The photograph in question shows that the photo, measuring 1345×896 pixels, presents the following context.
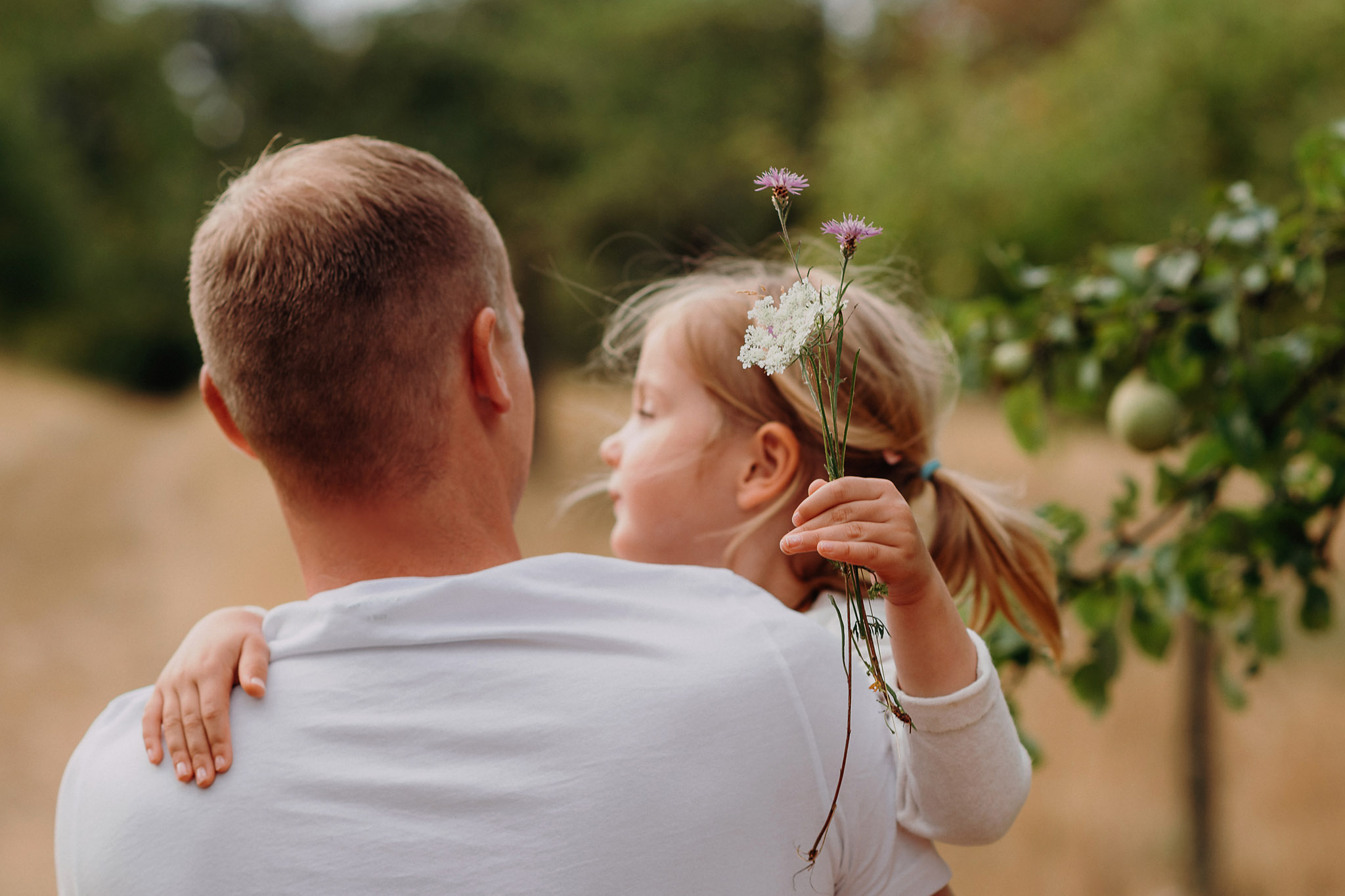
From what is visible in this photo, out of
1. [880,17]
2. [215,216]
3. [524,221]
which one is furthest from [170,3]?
[215,216]

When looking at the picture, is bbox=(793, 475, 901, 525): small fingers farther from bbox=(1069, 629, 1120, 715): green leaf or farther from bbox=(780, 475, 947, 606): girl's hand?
bbox=(1069, 629, 1120, 715): green leaf

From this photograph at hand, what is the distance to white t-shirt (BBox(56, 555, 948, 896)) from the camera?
0.90m

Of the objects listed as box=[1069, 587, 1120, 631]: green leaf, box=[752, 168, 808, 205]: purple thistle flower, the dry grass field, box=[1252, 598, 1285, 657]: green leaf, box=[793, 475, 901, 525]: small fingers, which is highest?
box=[752, 168, 808, 205]: purple thistle flower

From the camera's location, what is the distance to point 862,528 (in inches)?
35.3

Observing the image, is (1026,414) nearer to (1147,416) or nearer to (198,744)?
(1147,416)

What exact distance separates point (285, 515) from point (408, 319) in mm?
268

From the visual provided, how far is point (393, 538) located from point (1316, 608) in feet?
6.15

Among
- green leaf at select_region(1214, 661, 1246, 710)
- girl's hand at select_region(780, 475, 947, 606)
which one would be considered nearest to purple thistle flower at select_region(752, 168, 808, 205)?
girl's hand at select_region(780, 475, 947, 606)

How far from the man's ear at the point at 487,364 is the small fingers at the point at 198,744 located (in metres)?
0.42

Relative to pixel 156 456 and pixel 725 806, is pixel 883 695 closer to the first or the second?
pixel 725 806

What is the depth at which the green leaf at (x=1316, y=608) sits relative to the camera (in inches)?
82.8

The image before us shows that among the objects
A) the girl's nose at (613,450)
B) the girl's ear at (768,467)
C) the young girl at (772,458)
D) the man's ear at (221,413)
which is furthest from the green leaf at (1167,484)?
the man's ear at (221,413)

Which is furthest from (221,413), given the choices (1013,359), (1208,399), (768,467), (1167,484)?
(1208,399)

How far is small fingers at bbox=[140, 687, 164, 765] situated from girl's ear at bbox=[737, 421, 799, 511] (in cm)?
91
